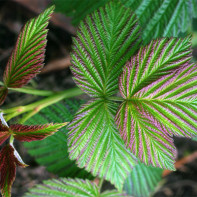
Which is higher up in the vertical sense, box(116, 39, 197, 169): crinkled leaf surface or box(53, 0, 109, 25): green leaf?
Answer: box(53, 0, 109, 25): green leaf

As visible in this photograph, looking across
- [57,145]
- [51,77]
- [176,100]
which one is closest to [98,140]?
[176,100]

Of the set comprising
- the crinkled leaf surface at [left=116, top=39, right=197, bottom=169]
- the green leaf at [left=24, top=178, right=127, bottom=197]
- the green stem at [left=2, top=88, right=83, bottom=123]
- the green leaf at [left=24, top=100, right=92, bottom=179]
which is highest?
the crinkled leaf surface at [left=116, top=39, right=197, bottom=169]

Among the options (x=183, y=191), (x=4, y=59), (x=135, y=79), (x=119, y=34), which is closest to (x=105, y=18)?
(x=119, y=34)

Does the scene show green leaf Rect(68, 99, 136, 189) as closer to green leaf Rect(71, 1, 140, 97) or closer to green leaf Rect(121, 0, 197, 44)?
green leaf Rect(71, 1, 140, 97)

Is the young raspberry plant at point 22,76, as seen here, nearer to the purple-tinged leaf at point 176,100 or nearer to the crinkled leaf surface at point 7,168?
the crinkled leaf surface at point 7,168

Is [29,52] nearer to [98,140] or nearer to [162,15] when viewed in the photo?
[98,140]

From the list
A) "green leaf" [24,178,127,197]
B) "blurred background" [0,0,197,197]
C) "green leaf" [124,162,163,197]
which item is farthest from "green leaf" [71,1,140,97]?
"blurred background" [0,0,197,197]

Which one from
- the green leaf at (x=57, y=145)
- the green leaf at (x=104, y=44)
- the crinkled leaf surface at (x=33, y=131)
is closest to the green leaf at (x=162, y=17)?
the green leaf at (x=104, y=44)
